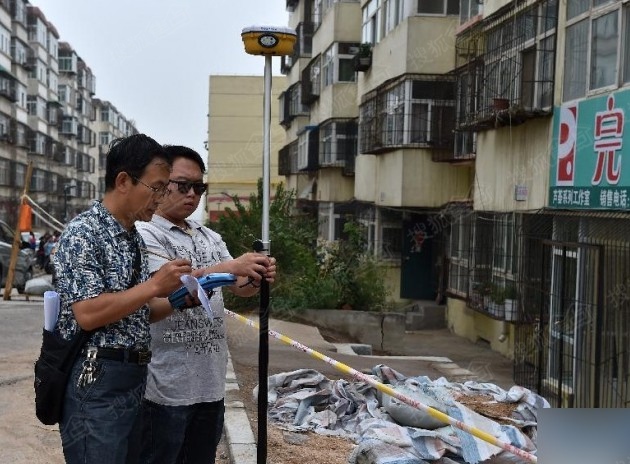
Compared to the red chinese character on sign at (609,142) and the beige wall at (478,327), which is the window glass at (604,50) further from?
the beige wall at (478,327)

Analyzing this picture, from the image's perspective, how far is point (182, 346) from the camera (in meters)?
3.21

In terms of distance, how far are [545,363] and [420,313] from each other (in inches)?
293

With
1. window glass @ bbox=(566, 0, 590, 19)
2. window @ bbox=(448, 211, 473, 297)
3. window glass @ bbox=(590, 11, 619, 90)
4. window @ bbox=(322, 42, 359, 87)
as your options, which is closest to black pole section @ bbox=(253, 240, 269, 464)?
window glass @ bbox=(590, 11, 619, 90)

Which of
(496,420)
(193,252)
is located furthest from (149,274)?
(496,420)

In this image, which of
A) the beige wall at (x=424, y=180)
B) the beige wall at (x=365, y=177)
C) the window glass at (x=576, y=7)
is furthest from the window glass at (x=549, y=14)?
the beige wall at (x=365, y=177)

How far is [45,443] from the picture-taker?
5.16m

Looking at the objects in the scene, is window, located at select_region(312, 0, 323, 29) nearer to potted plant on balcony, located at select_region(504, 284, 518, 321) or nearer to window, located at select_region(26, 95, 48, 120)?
potted plant on balcony, located at select_region(504, 284, 518, 321)

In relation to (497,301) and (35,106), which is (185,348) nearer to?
(497,301)

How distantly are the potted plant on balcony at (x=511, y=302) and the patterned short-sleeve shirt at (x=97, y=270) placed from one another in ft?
31.8

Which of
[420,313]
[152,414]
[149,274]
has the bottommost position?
[420,313]

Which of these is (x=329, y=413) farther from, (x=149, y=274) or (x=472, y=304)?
(x=472, y=304)

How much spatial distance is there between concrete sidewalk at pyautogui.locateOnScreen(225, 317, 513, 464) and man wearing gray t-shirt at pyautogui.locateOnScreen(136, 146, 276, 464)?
1565mm

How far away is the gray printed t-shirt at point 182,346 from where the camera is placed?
125 inches

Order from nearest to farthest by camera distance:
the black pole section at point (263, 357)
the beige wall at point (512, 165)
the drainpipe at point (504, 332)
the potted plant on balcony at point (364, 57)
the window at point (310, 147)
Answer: the black pole section at point (263, 357)
the beige wall at point (512, 165)
the drainpipe at point (504, 332)
the potted plant on balcony at point (364, 57)
the window at point (310, 147)
